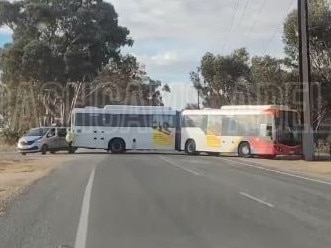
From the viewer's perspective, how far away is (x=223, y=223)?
38.5 feet

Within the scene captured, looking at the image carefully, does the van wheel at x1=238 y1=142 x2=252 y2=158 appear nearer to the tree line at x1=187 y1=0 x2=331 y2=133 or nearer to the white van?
the tree line at x1=187 y1=0 x2=331 y2=133

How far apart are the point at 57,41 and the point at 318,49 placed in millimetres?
25554

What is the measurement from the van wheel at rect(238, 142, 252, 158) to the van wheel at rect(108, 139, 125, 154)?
324 inches

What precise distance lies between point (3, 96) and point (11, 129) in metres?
8.82

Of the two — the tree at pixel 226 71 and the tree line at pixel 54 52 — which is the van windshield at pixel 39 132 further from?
the tree at pixel 226 71

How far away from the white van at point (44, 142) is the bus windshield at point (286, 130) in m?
14.1

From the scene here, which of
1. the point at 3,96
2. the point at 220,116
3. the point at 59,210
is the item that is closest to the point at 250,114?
the point at 220,116

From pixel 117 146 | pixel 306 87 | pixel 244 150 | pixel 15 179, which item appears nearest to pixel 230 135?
pixel 244 150

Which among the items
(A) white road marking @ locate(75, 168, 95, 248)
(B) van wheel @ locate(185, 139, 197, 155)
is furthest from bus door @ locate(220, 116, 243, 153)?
(A) white road marking @ locate(75, 168, 95, 248)

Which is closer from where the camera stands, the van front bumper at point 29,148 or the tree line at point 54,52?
the van front bumper at point 29,148

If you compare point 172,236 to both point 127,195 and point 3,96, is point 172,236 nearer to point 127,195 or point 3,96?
point 127,195

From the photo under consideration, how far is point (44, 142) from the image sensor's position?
141 ft

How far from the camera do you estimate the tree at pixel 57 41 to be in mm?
58781

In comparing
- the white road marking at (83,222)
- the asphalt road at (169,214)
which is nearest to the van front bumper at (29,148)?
the asphalt road at (169,214)
